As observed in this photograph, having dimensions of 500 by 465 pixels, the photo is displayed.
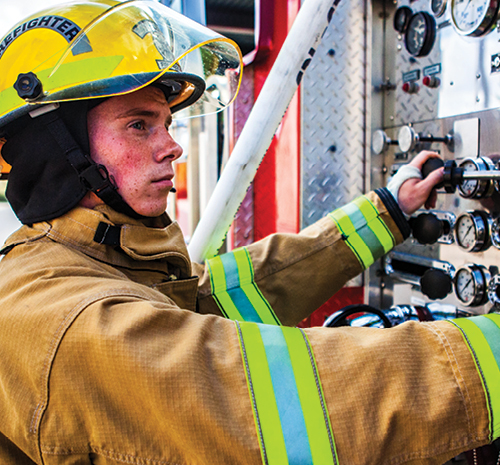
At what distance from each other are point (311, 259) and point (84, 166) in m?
0.95

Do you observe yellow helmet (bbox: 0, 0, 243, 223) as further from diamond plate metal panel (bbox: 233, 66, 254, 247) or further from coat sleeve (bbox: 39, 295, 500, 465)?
diamond plate metal panel (bbox: 233, 66, 254, 247)

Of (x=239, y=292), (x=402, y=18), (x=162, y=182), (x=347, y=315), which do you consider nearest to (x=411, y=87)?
(x=402, y=18)

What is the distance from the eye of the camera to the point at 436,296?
1915 mm

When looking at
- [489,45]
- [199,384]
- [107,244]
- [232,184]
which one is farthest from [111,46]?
[489,45]

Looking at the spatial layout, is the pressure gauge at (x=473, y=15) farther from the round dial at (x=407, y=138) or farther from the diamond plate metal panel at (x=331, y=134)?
the diamond plate metal panel at (x=331, y=134)

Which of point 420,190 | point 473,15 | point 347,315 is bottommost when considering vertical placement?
point 347,315

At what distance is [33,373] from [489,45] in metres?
1.81

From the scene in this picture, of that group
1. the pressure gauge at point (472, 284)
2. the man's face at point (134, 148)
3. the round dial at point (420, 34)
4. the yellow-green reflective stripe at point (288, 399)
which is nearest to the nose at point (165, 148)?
the man's face at point (134, 148)

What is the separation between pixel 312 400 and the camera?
0.83 metres

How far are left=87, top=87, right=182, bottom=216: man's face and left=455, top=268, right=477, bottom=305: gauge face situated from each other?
1.21 metres

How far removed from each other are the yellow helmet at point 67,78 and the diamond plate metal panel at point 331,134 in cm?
117

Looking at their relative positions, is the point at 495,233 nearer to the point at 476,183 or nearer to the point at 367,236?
the point at 476,183

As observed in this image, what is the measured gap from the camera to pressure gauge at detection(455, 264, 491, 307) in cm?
177

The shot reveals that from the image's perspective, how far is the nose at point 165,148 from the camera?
1.37m
